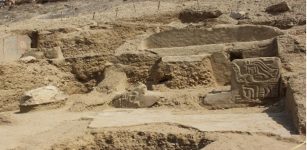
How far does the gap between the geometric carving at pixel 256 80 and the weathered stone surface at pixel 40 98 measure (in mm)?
3690

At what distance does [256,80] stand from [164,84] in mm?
2221

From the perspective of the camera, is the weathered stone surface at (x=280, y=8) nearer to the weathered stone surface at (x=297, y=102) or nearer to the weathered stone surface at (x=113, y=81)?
the weathered stone surface at (x=113, y=81)

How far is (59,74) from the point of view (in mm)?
10477

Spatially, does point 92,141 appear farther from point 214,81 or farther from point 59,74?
point 59,74

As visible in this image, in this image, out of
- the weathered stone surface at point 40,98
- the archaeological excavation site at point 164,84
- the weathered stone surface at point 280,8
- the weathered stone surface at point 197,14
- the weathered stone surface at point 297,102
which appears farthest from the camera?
the weathered stone surface at point 197,14

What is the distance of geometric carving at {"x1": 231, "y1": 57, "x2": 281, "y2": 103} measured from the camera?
22.4 feet

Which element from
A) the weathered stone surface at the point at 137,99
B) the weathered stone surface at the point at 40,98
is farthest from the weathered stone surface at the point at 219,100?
the weathered stone surface at the point at 40,98

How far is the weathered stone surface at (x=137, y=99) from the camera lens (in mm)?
7812

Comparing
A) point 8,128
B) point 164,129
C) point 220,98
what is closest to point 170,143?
point 164,129

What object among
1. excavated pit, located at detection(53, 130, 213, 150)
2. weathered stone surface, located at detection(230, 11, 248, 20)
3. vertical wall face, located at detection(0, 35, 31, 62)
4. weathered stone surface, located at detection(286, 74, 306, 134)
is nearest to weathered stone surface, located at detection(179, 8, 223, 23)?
weathered stone surface, located at detection(230, 11, 248, 20)

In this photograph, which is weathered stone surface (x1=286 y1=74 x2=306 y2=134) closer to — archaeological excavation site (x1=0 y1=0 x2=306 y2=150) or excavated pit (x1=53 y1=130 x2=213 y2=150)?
archaeological excavation site (x1=0 y1=0 x2=306 y2=150)

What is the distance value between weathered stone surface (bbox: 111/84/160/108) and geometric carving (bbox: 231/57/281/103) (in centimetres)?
148

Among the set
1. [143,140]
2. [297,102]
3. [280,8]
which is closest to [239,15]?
[280,8]

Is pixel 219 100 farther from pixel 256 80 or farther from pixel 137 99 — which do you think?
pixel 137 99
